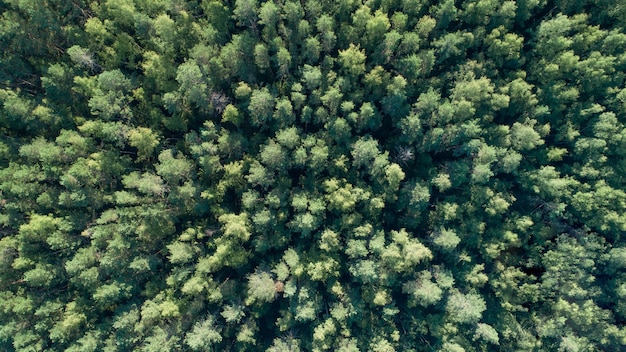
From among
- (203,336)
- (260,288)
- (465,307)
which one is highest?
(260,288)

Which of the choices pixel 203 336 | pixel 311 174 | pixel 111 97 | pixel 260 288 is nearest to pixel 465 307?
pixel 311 174

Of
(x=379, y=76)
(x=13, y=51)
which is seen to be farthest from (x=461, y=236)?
(x=13, y=51)

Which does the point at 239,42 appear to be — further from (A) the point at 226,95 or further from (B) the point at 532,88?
(B) the point at 532,88

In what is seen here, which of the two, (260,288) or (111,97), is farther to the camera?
(260,288)

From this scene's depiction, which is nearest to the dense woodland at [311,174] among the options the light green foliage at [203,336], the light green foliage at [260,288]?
the light green foliage at [203,336]

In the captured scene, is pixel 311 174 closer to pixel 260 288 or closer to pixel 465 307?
pixel 260 288

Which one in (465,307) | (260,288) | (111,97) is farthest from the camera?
(465,307)

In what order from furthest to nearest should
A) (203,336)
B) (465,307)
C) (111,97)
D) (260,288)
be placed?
(465,307)
(260,288)
(203,336)
(111,97)

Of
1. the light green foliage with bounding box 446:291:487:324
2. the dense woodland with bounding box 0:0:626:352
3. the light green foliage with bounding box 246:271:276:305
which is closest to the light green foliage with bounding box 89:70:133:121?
the dense woodland with bounding box 0:0:626:352

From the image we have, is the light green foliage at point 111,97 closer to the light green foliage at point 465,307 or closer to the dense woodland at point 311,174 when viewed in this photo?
the dense woodland at point 311,174
